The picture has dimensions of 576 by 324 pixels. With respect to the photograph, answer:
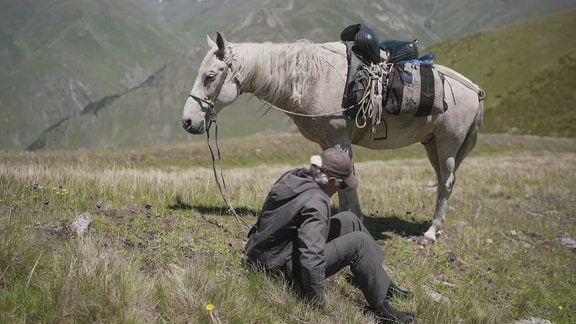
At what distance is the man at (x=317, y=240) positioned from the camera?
4.77 m

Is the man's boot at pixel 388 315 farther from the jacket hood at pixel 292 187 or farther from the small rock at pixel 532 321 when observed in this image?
the small rock at pixel 532 321

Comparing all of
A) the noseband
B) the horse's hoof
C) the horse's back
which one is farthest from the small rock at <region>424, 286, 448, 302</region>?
the horse's back

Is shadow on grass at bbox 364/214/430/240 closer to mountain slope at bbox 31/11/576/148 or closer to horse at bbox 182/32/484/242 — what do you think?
horse at bbox 182/32/484/242

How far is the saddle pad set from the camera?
7795mm

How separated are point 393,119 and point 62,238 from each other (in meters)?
5.49

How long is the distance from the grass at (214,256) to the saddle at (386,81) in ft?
7.66

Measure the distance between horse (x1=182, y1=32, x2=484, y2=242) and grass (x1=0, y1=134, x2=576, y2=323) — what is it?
55.5 inches

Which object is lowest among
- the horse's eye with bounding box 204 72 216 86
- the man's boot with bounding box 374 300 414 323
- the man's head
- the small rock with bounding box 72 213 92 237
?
the man's boot with bounding box 374 300 414 323

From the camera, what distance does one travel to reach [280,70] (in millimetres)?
7695

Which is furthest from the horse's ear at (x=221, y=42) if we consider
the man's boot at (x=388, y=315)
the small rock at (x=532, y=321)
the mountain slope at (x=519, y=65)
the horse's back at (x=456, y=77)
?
the mountain slope at (x=519, y=65)

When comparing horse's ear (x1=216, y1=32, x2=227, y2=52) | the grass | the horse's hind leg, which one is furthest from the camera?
the horse's hind leg

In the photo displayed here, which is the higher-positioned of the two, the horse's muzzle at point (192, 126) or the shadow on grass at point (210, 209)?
the horse's muzzle at point (192, 126)

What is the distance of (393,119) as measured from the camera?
8234mm

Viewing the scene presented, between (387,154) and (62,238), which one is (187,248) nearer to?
(62,238)
